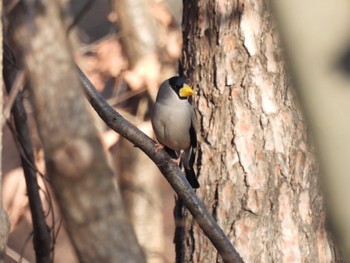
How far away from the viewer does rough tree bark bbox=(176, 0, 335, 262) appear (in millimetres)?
4191

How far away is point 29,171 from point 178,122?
1.49m

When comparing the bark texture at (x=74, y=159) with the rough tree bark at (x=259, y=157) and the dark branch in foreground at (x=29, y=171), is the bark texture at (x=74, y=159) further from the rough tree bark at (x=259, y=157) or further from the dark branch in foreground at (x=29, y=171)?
the rough tree bark at (x=259, y=157)

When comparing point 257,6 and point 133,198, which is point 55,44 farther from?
point 133,198

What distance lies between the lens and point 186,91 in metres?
4.23

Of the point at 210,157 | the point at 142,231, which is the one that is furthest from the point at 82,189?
the point at 142,231

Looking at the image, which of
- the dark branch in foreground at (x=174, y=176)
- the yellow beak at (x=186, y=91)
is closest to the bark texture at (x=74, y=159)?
the yellow beak at (x=186, y=91)

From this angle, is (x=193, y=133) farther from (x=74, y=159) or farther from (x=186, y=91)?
(x=74, y=159)

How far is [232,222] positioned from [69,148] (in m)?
0.96

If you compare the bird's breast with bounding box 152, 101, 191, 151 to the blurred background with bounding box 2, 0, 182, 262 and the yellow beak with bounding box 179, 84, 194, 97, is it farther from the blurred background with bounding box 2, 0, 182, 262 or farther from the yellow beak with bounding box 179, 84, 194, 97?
the blurred background with bounding box 2, 0, 182, 262

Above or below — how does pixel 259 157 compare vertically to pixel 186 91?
below

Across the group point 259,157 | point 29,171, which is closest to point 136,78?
point 29,171

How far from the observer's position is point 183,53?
182 inches

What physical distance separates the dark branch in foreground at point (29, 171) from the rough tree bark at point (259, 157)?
1537mm

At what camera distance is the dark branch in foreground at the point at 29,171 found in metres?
5.34
